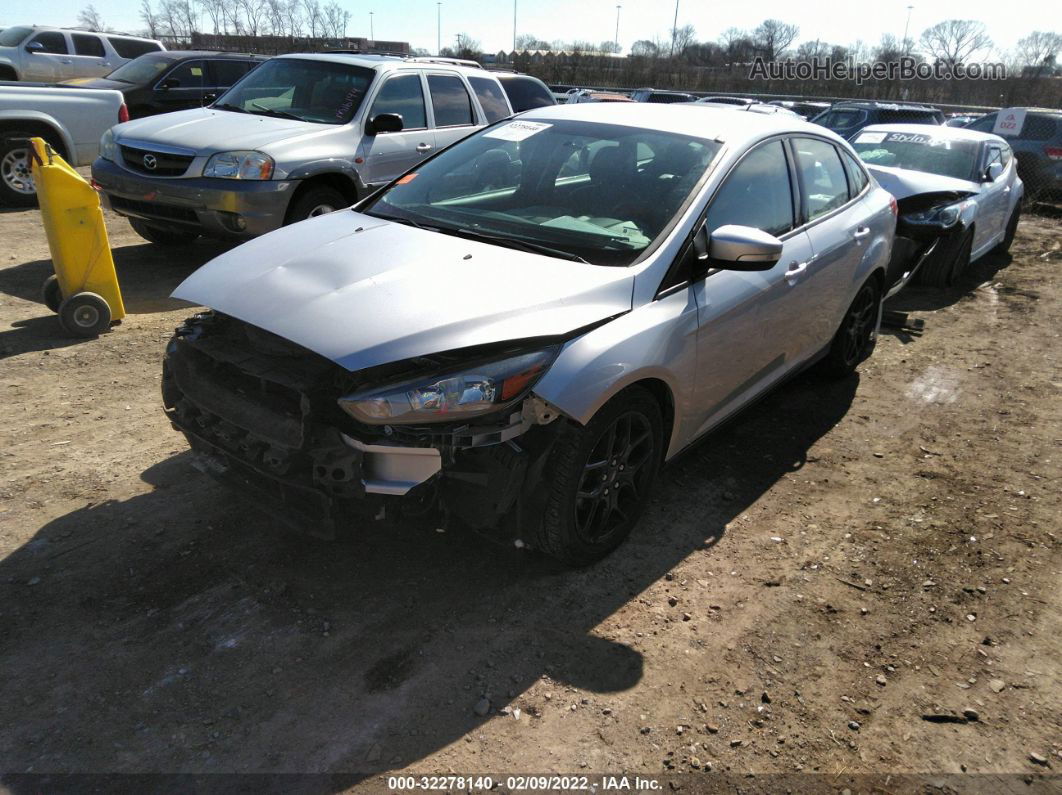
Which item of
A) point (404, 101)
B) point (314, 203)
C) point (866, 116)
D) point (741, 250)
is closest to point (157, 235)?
point (314, 203)

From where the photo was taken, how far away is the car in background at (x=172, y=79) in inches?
516

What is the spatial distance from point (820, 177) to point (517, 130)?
72.7 inches

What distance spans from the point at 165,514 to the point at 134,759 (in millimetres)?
1442

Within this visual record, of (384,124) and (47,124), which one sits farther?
(47,124)

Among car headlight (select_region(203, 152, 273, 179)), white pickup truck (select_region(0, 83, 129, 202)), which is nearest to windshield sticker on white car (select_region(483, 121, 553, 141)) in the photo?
car headlight (select_region(203, 152, 273, 179))

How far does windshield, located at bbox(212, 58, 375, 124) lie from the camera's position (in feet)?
25.2

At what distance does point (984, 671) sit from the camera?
3.05m

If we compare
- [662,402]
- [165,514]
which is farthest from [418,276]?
[165,514]

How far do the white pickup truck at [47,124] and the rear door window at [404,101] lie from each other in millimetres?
3848

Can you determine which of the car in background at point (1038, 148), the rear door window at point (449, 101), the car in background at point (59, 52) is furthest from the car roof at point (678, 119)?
the car in background at point (59, 52)

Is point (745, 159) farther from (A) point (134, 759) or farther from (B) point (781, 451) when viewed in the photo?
(A) point (134, 759)

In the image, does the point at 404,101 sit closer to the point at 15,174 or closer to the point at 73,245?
the point at 73,245

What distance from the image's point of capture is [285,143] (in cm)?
693

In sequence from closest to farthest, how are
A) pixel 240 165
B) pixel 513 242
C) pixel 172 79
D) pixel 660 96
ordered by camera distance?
pixel 513 242 < pixel 240 165 < pixel 172 79 < pixel 660 96
